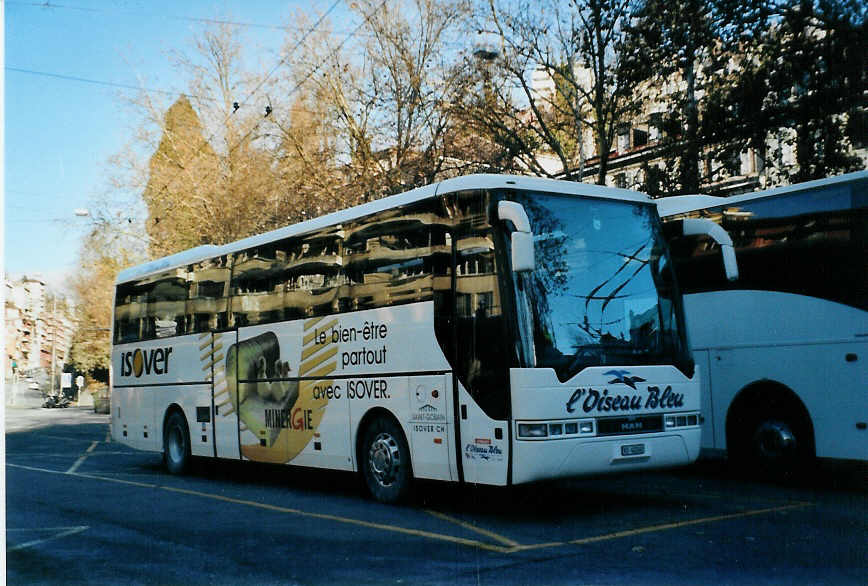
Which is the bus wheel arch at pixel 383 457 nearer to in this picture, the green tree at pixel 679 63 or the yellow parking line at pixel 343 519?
the yellow parking line at pixel 343 519

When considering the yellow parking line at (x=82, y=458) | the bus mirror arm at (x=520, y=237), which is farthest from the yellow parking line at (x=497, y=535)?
the yellow parking line at (x=82, y=458)

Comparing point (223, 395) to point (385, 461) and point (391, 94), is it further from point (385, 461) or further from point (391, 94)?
point (391, 94)

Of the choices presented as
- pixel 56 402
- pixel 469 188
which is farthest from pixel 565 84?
pixel 56 402

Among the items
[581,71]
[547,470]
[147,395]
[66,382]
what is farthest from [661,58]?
[66,382]

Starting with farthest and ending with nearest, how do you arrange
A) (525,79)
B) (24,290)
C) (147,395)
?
(525,79)
(147,395)
(24,290)

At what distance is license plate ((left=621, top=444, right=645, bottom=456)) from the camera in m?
9.13

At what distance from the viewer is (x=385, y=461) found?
10555 mm

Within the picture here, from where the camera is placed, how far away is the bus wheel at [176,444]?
50.5ft

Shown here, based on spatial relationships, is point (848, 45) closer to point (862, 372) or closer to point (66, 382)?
point (862, 372)

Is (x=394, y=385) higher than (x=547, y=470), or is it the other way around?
(x=394, y=385)

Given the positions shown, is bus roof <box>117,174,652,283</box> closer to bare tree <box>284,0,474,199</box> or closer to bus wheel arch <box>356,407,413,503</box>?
bus wheel arch <box>356,407,413,503</box>

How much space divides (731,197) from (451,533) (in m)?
6.10

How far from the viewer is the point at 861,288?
10359mm

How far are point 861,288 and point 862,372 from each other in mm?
909
